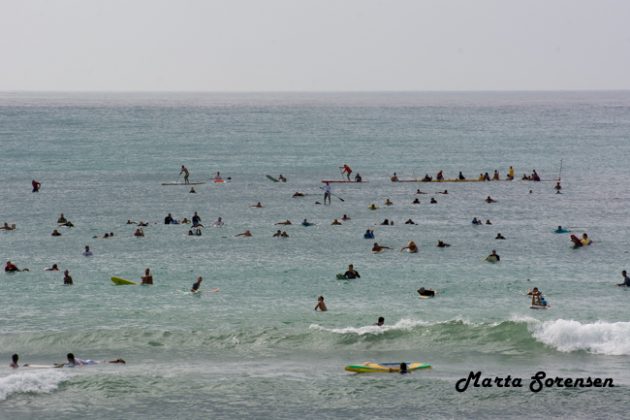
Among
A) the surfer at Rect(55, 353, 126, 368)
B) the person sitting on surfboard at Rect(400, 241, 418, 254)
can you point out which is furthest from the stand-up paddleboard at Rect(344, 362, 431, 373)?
the person sitting on surfboard at Rect(400, 241, 418, 254)

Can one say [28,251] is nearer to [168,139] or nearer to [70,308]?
[70,308]

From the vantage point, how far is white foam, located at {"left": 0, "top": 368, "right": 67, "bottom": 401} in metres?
29.8

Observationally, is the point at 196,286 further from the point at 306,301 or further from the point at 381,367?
the point at 381,367

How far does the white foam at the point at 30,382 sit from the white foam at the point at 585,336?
1800 cm

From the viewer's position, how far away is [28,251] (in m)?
54.6

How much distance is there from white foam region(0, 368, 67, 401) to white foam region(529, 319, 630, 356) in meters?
18.0

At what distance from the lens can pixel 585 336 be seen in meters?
35.1

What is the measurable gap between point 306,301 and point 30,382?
1486cm

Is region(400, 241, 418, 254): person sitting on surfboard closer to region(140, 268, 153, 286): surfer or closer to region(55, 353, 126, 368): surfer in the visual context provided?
region(140, 268, 153, 286): surfer

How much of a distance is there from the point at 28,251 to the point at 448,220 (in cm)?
2830

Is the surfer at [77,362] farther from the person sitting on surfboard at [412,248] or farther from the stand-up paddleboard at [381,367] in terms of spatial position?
the person sitting on surfboard at [412,248]

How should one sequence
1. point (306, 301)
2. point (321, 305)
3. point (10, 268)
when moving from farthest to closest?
point (10, 268), point (306, 301), point (321, 305)

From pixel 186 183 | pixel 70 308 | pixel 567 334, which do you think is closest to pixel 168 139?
pixel 186 183

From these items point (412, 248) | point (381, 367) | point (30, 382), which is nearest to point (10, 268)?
point (30, 382)
